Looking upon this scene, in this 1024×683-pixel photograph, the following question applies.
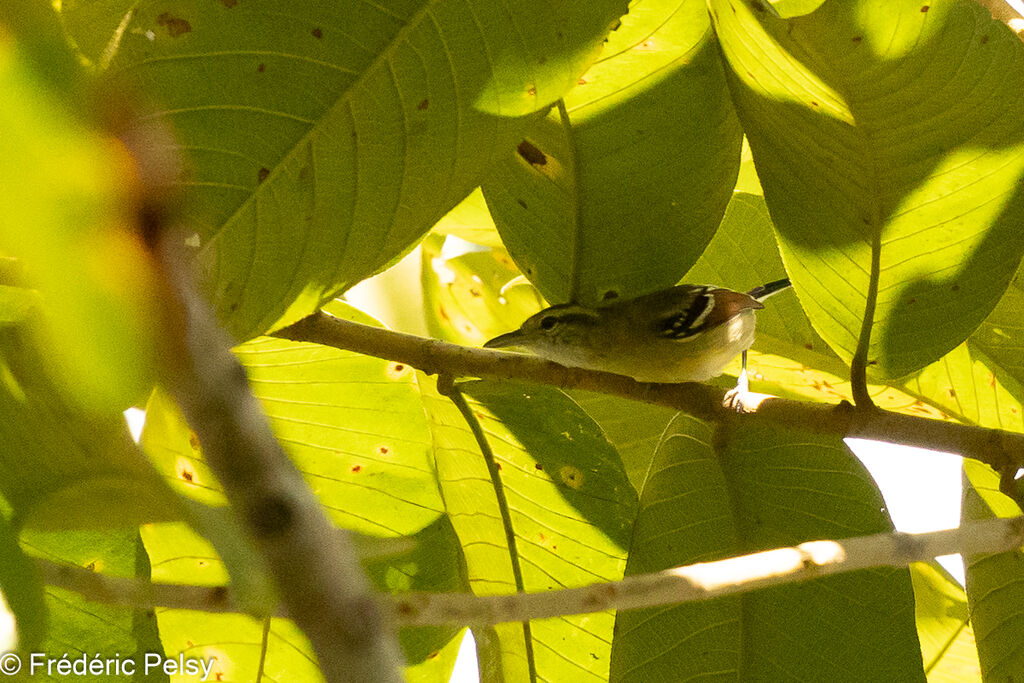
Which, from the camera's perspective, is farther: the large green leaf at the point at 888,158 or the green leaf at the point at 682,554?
the green leaf at the point at 682,554

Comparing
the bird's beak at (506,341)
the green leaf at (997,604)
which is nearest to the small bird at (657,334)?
the bird's beak at (506,341)

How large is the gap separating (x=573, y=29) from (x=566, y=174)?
444 mm

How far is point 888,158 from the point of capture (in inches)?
65.7

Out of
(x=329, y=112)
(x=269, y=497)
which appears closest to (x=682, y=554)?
(x=329, y=112)

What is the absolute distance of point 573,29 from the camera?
4.90 ft

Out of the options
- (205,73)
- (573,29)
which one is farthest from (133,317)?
(573,29)

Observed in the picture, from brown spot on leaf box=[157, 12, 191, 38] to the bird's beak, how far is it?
1.56m

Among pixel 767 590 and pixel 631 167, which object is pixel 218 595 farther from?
pixel 767 590

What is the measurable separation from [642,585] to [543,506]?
47.5 inches

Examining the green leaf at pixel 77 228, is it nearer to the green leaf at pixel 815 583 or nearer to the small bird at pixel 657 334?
the green leaf at pixel 815 583

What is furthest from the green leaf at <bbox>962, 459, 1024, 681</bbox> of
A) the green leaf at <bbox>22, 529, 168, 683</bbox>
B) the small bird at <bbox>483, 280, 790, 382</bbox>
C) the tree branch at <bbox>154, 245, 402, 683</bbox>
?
the tree branch at <bbox>154, 245, 402, 683</bbox>

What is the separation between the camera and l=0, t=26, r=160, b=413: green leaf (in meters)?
0.42

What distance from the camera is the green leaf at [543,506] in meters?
2.09

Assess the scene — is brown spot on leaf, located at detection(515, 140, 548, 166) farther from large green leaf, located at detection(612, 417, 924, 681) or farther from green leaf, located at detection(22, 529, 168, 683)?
green leaf, located at detection(22, 529, 168, 683)
